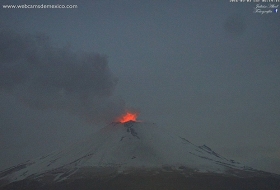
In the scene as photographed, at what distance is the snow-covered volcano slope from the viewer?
106562mm

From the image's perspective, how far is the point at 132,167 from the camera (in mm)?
102375

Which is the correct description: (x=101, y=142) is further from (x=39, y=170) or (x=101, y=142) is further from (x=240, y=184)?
(x=240, y=184)

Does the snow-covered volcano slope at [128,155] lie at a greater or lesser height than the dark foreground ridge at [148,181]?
greater

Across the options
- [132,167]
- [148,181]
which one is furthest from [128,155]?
[148,181]

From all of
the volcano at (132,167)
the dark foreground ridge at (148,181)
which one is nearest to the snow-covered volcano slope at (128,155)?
the volcano at (132,167)

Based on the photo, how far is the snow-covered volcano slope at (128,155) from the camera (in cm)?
10656

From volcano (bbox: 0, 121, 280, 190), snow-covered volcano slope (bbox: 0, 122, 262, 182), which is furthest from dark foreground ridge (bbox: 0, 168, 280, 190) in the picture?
snow-covered volcano slope (bbox: 0, 122, 262, 182)

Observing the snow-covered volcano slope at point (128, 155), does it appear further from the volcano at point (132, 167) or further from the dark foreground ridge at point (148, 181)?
the dark foreground ridge at point (148, 181)

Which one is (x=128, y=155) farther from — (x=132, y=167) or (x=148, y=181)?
(x=148, y=181)

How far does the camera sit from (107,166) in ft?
341

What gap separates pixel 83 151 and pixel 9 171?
993 inches

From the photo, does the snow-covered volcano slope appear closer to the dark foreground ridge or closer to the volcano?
the volcano

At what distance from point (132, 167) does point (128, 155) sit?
12.0 meters

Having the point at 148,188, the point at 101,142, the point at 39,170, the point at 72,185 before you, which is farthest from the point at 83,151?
the point at 148,188
